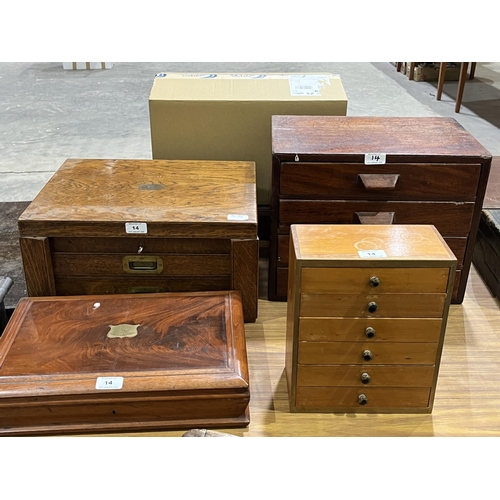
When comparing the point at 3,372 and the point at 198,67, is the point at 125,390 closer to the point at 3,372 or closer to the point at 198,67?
the point at 3,372

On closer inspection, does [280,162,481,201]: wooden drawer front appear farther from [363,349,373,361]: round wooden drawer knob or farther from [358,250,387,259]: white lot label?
[363,349,373,361]: round wooden drawer knob

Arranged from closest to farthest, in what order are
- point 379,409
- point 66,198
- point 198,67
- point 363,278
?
point 363,278
point 379,409
point 66,198
point 198,67

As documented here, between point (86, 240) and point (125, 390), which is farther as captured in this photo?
point (86, 240)

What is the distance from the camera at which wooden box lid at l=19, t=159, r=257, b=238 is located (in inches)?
66.6

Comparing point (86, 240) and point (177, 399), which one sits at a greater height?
point (86, 240)

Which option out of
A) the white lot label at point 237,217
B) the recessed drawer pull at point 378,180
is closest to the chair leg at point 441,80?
the recessed drawer pull at point 378,180

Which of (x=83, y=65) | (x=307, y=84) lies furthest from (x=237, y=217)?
(x=83, y=65)

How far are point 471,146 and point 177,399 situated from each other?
3.80 feet

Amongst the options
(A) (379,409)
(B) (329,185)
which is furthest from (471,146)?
(A) (379,409)

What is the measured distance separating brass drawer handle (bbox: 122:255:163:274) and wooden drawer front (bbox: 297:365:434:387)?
22.0 inches

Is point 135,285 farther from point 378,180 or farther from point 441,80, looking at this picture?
point 441,80

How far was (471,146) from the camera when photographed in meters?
1.81

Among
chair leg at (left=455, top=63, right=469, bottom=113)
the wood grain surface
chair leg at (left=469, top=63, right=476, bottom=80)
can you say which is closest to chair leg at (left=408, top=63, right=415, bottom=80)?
chair leg at (left=469, top=63, right=476, bottom=80)

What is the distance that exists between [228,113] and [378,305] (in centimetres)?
107
